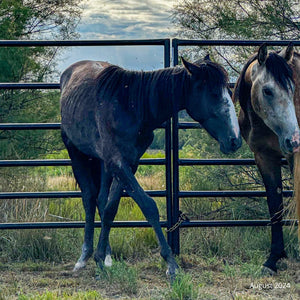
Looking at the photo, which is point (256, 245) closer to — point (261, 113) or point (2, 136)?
point (261, 113)

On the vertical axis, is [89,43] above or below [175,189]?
above

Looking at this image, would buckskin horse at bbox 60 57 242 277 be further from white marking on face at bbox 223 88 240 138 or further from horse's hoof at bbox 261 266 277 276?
horse's hoof at bbox 261 266 277 276

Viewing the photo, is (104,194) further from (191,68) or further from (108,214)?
(191,68)

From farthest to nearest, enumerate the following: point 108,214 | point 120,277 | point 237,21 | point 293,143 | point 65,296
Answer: point 237,21
point 108,214
point 120,277
point 293,143
point 65,296

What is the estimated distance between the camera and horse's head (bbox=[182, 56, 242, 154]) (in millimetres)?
3832

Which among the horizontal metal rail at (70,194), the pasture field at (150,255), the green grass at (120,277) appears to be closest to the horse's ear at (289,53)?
the pasture field at (150,255)

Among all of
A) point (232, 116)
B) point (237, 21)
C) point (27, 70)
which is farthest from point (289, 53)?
point (27, 70)

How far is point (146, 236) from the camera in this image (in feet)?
16.4

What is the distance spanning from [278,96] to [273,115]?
0.45 ft

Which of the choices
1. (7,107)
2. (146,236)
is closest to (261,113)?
(146,236)

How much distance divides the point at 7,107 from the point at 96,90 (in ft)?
15.3

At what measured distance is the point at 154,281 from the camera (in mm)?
4086

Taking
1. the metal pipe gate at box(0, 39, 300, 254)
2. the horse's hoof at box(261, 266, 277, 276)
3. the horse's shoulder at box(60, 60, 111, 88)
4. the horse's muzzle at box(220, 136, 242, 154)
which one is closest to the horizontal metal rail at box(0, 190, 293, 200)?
the metal pipe gate at box(0, 39, 300, 254)

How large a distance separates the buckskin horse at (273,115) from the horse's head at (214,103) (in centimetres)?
26
